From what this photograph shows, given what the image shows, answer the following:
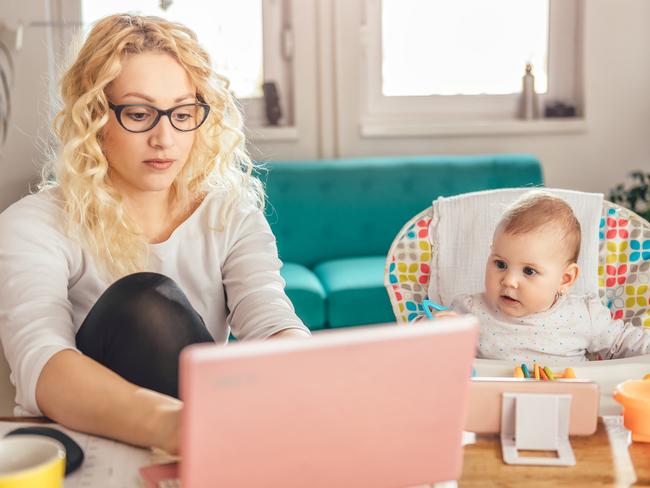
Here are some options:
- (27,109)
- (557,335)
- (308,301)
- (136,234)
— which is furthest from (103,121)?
(27,109)

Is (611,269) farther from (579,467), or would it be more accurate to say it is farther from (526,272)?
(579,467)

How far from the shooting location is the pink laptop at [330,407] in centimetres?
79

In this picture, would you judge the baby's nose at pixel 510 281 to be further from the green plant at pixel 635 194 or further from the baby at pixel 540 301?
the green plant at pixel 635 194

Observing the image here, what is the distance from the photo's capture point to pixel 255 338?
1558 millimetres

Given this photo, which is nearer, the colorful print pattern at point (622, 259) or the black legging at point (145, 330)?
the black legging at point (145, 330)

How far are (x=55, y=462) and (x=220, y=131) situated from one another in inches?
40.7

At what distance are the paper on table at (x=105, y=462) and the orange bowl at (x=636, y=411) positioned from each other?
23.5 inches

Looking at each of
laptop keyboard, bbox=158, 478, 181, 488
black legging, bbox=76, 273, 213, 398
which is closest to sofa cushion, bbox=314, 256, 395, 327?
black legging, bbox=76, 273, 213, 398

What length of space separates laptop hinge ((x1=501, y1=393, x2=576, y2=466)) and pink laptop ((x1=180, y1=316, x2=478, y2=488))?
8.5 inches

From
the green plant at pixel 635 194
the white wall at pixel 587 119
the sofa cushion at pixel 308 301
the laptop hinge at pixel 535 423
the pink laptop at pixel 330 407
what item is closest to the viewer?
the pink laptop at pixel 330 407

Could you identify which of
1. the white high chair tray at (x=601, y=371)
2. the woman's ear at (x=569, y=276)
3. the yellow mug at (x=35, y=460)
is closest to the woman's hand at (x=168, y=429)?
the yellow mug at (x=35, y=460)

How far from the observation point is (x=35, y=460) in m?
0.90

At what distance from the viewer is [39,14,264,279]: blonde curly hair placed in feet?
5.28

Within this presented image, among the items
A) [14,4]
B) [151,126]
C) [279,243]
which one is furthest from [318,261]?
[151,126]
